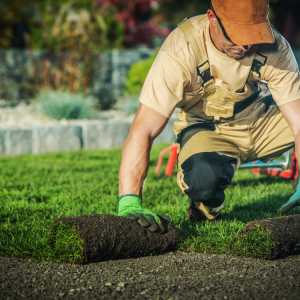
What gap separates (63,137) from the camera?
21.5ft

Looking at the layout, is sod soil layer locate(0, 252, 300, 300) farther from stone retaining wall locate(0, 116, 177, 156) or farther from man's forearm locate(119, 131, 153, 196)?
stone retaining wall locate(0, 116, 177, 156)

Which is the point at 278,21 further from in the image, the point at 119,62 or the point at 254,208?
the point at 254,208

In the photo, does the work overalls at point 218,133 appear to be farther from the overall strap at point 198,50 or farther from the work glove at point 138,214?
the work glove at point 138,214

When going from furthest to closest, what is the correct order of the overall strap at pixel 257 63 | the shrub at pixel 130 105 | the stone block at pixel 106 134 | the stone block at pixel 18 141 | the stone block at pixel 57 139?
1. the shrub at pixel 130 105
2. the stone block at pixel 106 134
3. the stone block at pixel 57 139
4. the stone block at pixel 18 141
5. the overall strap at pixel 257 63

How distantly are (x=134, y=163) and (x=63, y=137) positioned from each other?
4216 mm

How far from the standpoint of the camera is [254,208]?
3.46 m

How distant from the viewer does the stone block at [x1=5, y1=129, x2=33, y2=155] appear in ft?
20.5

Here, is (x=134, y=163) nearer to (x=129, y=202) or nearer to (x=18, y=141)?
(x=129, y=202)

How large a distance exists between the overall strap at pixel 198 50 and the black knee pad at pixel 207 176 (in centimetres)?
59

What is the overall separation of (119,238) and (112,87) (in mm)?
7023

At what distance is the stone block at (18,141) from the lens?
20.5 ft

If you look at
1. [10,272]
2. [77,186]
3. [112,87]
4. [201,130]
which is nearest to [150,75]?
[201,130]

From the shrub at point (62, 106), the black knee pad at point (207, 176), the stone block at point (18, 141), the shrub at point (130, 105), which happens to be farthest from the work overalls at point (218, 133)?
the shrub at point (130, 105)

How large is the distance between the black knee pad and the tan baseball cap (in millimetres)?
888
